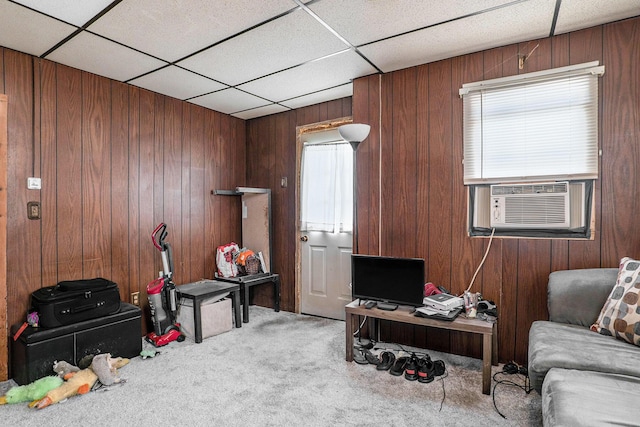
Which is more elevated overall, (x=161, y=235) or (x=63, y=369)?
(x=161, y=235)

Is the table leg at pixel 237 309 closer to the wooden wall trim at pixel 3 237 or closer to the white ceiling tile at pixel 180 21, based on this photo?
the wooden wall trim at pixel 3 237

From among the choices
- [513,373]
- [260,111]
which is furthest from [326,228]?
[513,373]

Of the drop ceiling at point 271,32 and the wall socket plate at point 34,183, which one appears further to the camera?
the wall socket plate at point 34,183

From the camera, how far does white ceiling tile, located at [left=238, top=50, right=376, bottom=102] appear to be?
9.57 ft

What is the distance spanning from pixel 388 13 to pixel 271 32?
79cm

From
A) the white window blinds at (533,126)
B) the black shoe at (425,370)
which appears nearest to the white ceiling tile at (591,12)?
the white window blinds at (533,126)

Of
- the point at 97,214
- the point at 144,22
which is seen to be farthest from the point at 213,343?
the point at 144,22

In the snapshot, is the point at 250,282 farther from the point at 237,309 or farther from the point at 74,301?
the point at 74,301

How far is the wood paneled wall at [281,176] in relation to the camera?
4.24 m

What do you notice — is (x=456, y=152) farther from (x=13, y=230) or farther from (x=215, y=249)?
(x=13, y=230)

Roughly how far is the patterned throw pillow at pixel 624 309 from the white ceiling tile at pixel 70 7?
3393mm

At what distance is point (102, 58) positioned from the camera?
2795 millimetres

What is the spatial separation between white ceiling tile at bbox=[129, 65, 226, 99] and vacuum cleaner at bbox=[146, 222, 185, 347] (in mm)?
1458

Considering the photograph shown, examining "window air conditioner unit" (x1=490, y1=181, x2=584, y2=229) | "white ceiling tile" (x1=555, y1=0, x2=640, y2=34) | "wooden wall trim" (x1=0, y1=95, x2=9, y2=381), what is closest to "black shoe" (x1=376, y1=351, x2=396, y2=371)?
"window air conditioner unit" (x1=490, y1=181, x2=584, y2=229)
